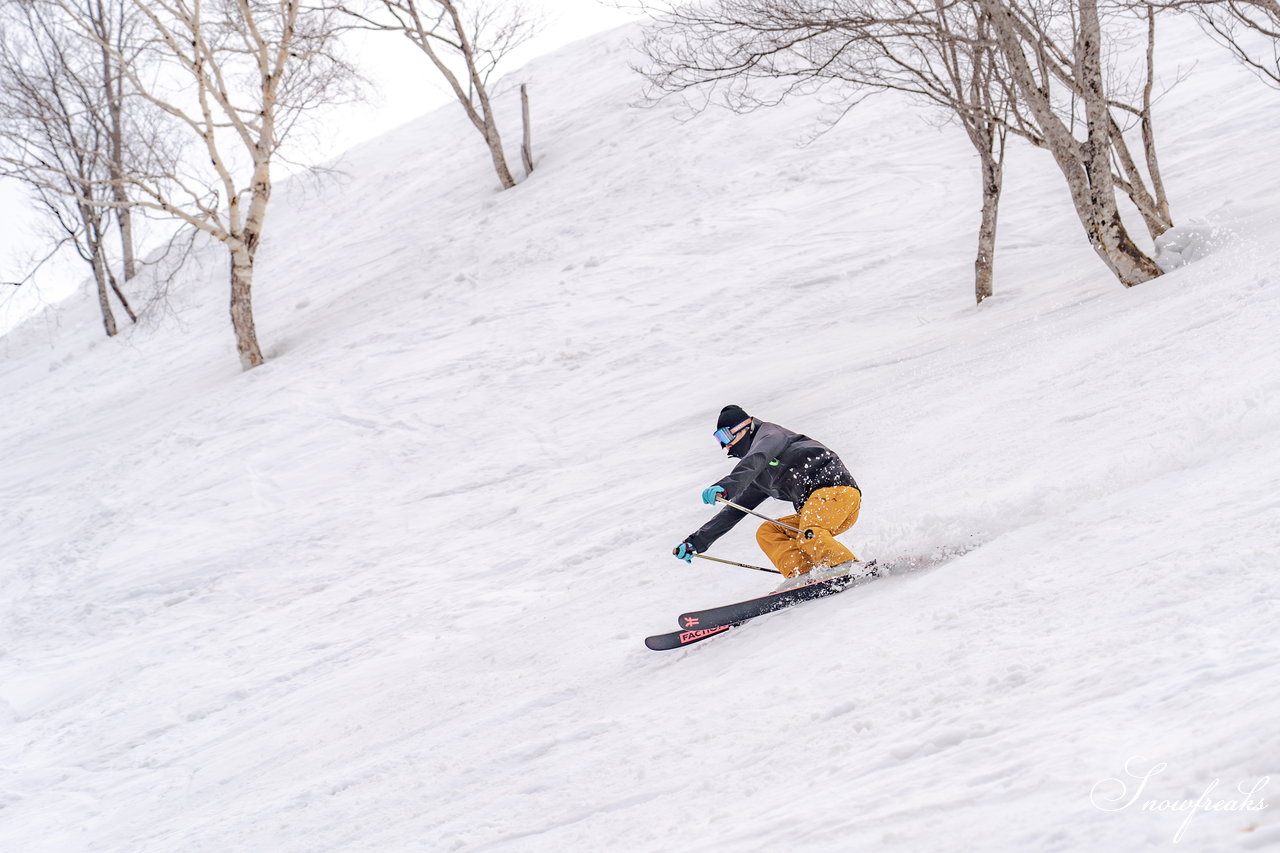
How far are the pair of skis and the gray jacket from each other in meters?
0.45

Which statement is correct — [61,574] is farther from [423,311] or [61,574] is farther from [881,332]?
[881,332]

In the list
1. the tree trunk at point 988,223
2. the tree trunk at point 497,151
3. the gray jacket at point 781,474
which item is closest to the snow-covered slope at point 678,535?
the tree trunk at point 988,223

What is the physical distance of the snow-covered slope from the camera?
11.3ft

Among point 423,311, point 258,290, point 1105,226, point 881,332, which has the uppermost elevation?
point 258,290

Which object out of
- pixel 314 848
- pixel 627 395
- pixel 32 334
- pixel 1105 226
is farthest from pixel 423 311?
pixel 32 334

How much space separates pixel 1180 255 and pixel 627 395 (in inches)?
250

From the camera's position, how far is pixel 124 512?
459 inches

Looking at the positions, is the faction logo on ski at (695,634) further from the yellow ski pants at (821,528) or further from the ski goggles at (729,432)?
the ski goggles at (729,432)

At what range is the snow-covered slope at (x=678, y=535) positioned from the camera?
344 cm

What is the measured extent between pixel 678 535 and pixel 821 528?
7.12ft

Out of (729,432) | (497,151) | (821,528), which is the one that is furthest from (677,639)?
(497,151)

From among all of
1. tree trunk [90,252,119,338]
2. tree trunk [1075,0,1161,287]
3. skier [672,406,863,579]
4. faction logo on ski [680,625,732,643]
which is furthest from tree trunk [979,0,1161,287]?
tree trunk [90,252,119,338]

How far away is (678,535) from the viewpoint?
7973 mm

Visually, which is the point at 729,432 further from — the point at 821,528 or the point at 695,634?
the point at 695,634
